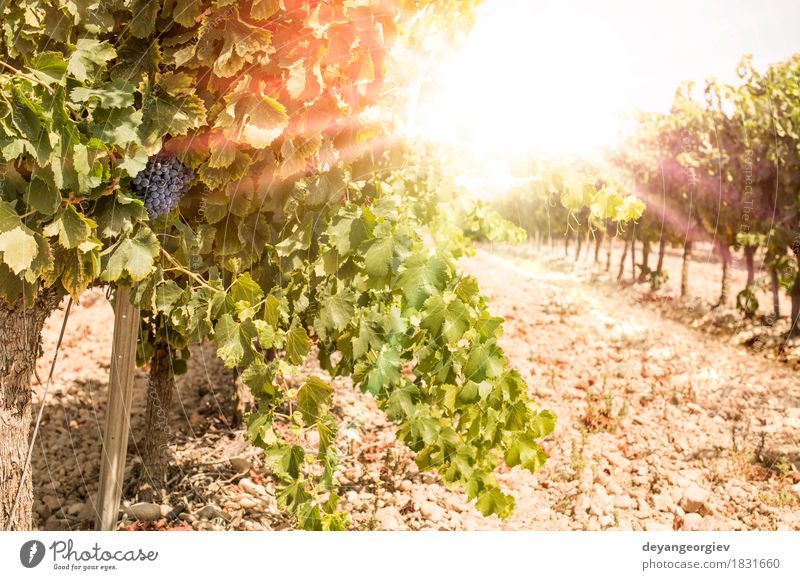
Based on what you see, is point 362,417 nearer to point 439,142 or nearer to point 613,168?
point 439,142

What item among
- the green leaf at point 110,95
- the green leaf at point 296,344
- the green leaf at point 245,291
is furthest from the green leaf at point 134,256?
the green leaf at point 296,344

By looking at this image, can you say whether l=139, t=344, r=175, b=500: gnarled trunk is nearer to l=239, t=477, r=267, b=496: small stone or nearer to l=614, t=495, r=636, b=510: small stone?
l=239, t=477, r=267, b=496: small stone

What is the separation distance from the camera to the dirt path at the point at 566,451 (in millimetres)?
3137

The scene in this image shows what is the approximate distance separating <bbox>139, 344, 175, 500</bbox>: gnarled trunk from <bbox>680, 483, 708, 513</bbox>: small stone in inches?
111

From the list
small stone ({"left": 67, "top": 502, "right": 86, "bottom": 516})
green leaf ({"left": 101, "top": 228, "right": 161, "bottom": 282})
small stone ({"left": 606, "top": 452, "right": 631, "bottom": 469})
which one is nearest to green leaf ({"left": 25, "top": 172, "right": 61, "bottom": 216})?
green leaf ({"left": 101, "top": 228, "right": 161, "bottom": 282})

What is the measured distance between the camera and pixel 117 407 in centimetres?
274

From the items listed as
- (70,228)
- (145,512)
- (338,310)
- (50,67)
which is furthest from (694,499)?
(50,67)

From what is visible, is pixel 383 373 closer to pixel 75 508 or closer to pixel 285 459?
pixel 285 459

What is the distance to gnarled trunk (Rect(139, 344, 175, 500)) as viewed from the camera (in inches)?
136

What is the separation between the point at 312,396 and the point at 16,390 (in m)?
1.10

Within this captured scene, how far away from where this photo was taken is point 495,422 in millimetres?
2111

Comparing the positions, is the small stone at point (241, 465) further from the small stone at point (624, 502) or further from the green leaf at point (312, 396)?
the small stone at point (624, 502)

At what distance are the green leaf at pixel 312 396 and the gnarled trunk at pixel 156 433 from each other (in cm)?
174

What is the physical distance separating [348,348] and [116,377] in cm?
119
